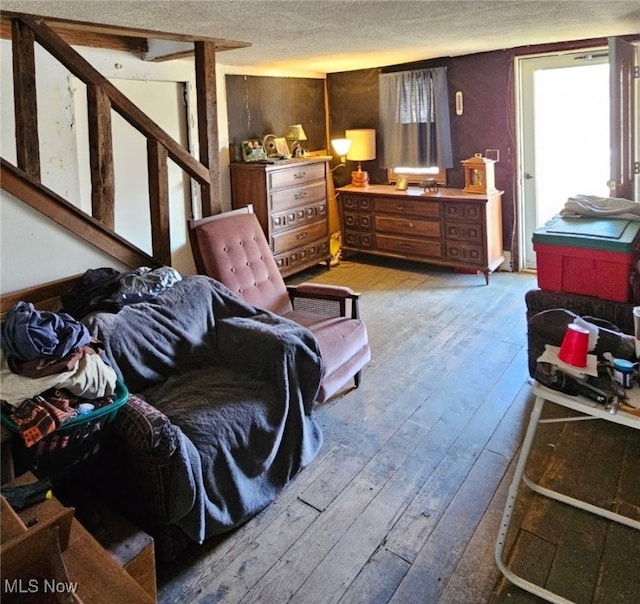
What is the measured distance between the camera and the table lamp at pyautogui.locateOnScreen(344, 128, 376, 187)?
5824 mm

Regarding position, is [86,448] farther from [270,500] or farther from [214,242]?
[214,242]

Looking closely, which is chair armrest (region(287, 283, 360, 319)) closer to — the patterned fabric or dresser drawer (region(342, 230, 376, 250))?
the patterned fabric

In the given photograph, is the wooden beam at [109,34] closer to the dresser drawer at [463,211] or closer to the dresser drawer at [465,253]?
the dresser drawer at [463,211]

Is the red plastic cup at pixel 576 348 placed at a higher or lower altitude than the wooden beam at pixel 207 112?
lower

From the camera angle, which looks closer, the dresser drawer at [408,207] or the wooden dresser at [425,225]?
the wooden dresser at [425,225]

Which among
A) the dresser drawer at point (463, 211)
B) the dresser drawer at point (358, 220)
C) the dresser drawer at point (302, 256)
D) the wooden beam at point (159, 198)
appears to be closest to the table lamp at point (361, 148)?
the dresser drawer at point (358, 220)

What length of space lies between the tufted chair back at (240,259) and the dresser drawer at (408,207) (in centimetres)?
229

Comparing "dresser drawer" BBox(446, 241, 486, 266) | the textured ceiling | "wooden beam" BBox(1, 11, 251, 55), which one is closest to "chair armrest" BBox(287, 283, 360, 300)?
the textured ceiling

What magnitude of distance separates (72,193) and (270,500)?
8.94ft

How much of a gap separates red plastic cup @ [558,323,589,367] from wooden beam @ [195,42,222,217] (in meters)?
2.30

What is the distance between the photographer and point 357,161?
6109 millimetres

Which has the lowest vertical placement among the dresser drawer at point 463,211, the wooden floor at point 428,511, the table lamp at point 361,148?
the wooden floor at point 428,511

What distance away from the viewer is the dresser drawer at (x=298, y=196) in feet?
16.3

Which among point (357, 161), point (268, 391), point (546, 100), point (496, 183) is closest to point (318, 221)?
point (357, 161)
